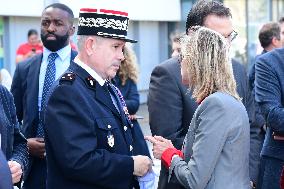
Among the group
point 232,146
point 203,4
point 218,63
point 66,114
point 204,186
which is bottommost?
point 204,186

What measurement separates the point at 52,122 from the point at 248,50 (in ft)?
52.4

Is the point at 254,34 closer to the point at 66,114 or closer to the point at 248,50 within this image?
the point at 248,50

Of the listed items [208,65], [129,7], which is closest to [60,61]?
[208,65]

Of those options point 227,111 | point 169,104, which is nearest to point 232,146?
point 227,111

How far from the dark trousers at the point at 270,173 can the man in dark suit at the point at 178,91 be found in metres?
0.18

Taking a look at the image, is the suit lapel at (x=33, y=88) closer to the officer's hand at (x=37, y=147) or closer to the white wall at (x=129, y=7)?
the officer's hand at (x=37, y=147)

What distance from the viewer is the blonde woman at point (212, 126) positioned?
2.98 metres

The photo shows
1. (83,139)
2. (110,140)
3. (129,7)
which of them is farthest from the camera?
(129,7)

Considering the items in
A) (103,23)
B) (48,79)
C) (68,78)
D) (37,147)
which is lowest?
(37,147)

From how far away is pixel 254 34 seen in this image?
61.8 ft

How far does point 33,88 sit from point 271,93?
1690 millimetres

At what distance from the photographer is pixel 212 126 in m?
2.97

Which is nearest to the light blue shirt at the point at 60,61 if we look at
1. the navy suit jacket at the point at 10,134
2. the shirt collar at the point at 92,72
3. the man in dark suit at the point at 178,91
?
the man in dark suit at the point at 178,91

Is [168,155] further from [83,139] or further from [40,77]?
[40,77]
